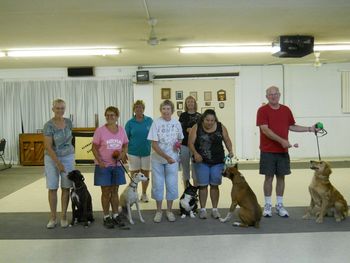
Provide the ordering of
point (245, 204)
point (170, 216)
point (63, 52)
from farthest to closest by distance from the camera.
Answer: point (63, 52)
point (170, 216)
point (245, 204)

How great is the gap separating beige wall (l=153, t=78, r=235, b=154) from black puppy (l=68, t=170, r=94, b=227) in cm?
520

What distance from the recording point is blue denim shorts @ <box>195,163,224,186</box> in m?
4.15

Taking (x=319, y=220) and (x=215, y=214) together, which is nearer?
(x=319, y=220)

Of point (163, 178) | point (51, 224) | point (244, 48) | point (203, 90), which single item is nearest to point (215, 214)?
point (163, 178)

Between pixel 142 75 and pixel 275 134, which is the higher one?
pixel 142 75

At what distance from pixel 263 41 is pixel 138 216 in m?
3.31

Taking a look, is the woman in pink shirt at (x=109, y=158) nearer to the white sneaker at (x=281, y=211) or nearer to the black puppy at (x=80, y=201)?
the black puppy at (x=80, y=201)

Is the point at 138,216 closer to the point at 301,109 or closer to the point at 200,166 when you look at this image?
the point at 200,166

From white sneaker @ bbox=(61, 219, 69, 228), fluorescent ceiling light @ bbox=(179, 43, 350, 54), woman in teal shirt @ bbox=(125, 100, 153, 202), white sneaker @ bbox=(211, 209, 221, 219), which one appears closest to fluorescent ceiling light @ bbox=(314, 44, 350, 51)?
fluorescent ceiling light @ bbox=(179, 43, 350, 54)

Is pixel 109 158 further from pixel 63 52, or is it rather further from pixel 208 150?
pixel 63 52

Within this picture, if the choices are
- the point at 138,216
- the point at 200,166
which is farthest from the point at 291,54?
the point at 138,216

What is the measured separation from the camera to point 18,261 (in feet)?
10.3

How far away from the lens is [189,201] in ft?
14.0

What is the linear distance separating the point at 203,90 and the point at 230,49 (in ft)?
8.36
